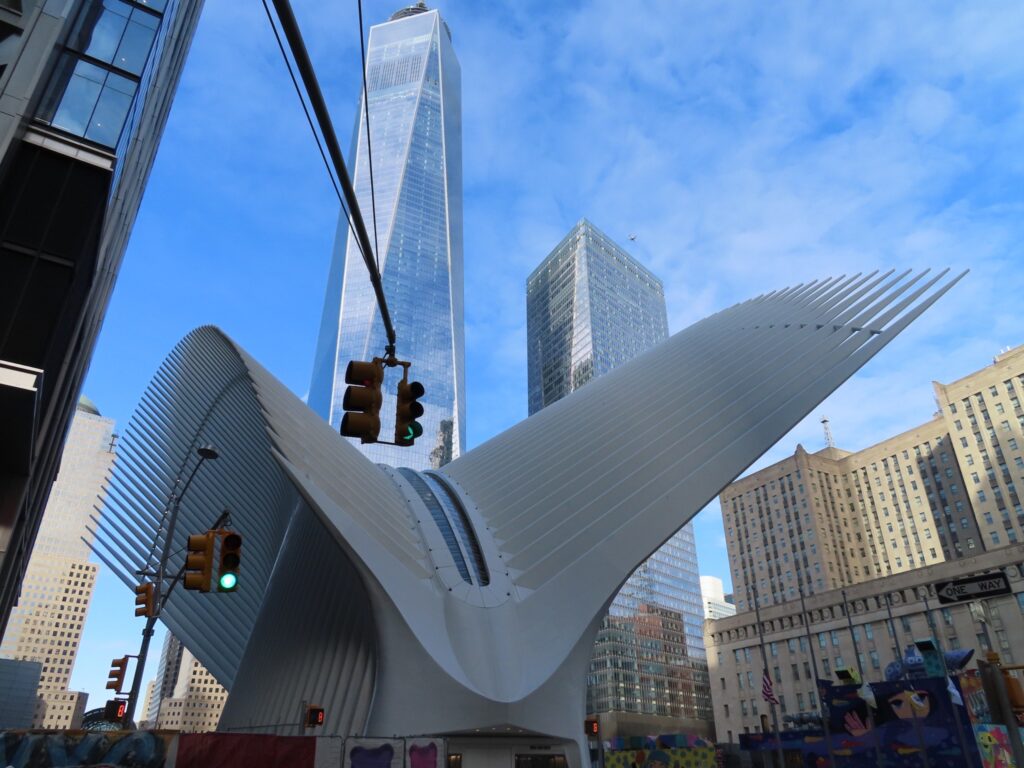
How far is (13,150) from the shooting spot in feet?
49.6

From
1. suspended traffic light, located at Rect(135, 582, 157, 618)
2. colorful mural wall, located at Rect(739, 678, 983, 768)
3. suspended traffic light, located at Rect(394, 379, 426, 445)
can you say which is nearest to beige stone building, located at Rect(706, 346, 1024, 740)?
colorful mural wall, located at Rect(739, 678, 983, 768)

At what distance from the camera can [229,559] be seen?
39.8 ft

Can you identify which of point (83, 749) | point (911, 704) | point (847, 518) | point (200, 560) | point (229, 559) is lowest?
point (83, 749)

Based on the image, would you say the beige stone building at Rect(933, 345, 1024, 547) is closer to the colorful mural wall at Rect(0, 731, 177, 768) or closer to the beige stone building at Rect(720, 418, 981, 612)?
the beige stone building at Rect(720, 418, 981, 612)

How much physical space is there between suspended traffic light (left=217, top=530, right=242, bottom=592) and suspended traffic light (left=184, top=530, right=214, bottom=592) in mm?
470

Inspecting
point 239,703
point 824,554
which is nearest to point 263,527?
point 239,703

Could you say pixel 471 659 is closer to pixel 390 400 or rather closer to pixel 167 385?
pixel 167 385

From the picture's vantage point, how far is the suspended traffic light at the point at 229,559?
1205 cm

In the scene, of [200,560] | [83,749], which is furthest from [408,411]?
[200,560]

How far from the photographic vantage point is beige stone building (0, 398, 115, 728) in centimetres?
15925

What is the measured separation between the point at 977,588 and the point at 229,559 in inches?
464

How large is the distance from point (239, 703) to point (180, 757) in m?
22.4

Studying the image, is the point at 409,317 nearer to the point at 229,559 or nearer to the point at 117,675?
the point at 117,675

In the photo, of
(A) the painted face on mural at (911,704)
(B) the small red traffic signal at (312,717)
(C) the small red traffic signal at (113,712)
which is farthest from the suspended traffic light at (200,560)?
(A) the painted face on mural at (911,704)
